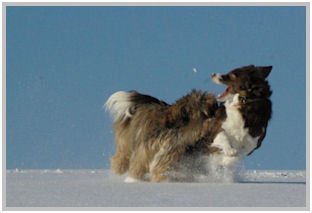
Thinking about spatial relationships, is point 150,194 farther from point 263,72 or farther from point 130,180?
point 263,72

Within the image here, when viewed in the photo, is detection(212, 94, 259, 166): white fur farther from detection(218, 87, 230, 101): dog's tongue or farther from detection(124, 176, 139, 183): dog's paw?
detection(124, 176, 139, 183): dog's paw

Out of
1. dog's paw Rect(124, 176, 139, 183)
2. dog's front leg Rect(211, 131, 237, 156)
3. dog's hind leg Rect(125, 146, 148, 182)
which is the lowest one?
dog's paw Rect(124, 176, 139, 183)

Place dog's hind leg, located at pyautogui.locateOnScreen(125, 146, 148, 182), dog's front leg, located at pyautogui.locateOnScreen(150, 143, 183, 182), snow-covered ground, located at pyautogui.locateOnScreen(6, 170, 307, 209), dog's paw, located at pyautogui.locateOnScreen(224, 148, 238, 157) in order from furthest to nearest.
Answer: dog's hind leg, located at pyautogui.locateOnScreen(125, 146, 148, 182) < dog's front leg, located at pyautogui.locateOnScreen(150, 143, 183, 182) < dog's paw, located at pyautogui.locateOnScreen(224, 148, 238, 157) < snow-covered ground, located at pyautogui.locateOnScreen(6, 170, 307, 209)

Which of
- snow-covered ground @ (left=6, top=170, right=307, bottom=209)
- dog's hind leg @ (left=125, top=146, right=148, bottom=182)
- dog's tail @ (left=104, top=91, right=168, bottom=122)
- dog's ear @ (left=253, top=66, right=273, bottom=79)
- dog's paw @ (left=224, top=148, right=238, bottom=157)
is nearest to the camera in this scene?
snow-covered ground @ (left=6, top=170, right=307, bottom=209)

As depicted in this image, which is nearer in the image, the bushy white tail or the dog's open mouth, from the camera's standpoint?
the dog's open mouth

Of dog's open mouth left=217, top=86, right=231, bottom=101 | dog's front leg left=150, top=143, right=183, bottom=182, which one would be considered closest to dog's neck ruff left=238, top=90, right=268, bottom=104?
dog's open mouth left=217, top=86, right=231, bottom=101

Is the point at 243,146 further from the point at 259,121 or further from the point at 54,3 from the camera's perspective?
the point at 54,3

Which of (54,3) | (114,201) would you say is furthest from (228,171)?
(54,3)

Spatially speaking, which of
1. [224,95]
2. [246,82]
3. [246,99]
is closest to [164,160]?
[224,95]
